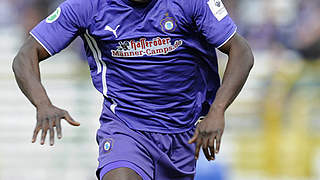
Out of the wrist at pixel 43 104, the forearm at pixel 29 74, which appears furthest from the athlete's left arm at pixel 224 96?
the forearm at pixel 29 74

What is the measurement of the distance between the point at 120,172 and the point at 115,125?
0.46m

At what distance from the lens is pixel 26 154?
41.3 ft

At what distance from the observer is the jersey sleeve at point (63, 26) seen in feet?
17.6

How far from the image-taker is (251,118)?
40.9 ft

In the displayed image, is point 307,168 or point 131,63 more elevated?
point 131,63

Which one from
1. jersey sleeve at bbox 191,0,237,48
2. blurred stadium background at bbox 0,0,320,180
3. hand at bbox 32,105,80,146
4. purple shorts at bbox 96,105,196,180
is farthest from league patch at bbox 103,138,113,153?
blurred stadium background at bbox 0,0,320,180

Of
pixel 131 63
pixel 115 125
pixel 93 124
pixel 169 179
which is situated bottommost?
pixel 93 124

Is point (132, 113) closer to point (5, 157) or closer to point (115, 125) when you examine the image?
point (115, 125)

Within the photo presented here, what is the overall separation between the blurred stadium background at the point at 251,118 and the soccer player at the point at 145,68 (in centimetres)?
508

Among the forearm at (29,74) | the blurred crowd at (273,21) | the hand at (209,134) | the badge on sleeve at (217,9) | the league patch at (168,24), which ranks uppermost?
the badge on sleeve at (217,9)

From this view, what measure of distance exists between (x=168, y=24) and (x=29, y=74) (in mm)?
964

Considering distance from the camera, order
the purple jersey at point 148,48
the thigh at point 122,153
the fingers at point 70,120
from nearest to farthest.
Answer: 1. the fingers at point 70,120
2. the thigh at point 122,153
3. the purple jersey at point 148,48

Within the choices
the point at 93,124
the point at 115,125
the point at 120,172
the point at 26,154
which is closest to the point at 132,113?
the point at 115,125

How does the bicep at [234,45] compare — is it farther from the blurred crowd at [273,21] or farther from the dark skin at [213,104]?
the blurred crowd at [273,21]
